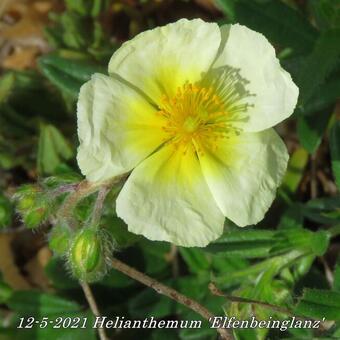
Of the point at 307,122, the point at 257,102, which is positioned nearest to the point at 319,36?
the point at 307,122

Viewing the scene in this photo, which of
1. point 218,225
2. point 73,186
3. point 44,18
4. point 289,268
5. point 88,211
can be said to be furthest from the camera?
point 44,18

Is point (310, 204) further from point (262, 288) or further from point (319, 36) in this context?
point (319, 36)

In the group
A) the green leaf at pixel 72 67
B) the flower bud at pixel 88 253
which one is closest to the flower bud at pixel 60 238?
the flower bud at pixel 88 253

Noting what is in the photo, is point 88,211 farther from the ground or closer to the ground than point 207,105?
closer to the ground

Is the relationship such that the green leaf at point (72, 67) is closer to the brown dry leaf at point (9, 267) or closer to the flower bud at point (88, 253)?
the flower bud at point (88, 253)

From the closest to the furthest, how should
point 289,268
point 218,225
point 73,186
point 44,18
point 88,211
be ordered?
point 218,225
point 73,186
point 88,211
point 289,268
point 44,18

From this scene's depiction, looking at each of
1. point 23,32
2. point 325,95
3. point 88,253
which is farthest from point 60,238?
point 23,32

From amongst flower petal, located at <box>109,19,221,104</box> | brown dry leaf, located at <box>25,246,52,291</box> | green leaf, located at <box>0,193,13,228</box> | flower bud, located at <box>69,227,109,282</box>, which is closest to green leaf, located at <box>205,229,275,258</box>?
flower bud, located at <box>69,227,109,282</box>
